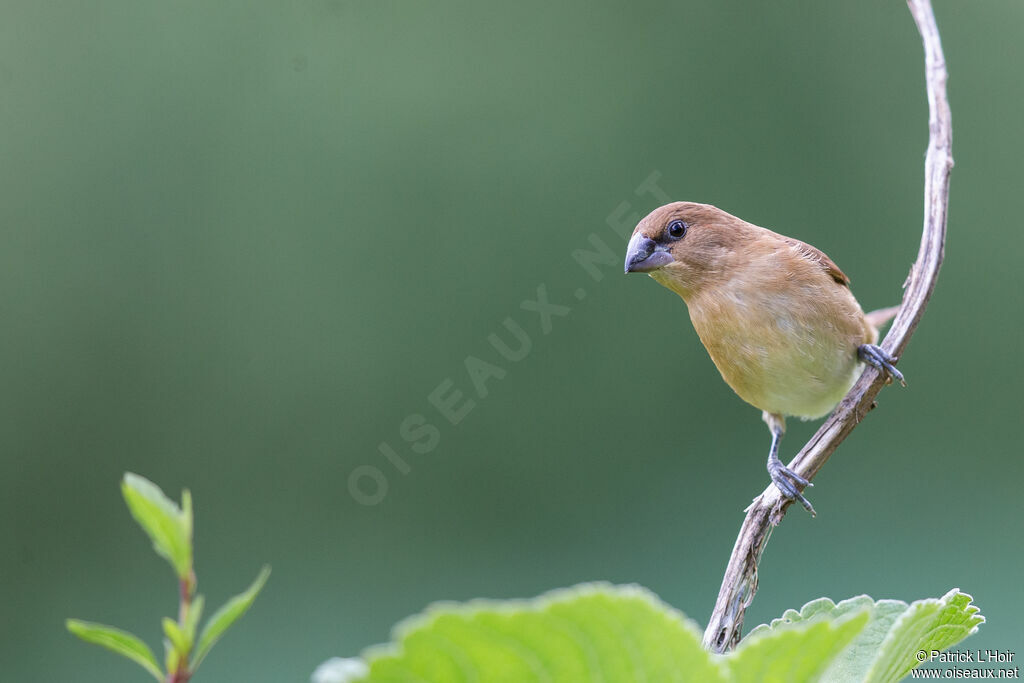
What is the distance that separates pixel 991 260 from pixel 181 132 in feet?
18.6

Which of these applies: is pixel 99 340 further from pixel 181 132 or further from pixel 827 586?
pixel 827 586

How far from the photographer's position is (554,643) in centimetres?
45

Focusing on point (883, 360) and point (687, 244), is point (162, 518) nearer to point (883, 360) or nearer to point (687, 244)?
point (883, 360)

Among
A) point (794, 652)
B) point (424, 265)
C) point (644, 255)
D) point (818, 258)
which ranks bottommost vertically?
point (794, 652)

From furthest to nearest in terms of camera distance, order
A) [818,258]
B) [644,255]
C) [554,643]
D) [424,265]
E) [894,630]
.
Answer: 1. [424,265]
2. [818,258]
3. [644,255]
4. [894,630]
5. [554,643]

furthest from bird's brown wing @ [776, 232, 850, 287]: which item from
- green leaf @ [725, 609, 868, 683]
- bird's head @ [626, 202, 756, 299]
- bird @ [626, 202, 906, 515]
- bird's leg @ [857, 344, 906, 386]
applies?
green leaf @ [725, 609, 868, 683]

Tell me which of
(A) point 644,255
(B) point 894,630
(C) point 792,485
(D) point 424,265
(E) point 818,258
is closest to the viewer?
(B) point 894,630

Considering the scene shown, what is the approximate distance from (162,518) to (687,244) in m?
2.07

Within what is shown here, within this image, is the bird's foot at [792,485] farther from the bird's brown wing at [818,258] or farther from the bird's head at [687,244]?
the bird's brown wing at [818,258]

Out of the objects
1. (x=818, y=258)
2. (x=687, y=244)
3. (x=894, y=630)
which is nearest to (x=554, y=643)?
(x=894, y=630)

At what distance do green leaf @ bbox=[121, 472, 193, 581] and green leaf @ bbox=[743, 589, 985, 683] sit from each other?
33cm

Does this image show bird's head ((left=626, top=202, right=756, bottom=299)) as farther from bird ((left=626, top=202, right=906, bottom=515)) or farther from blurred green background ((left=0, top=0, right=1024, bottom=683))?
blurred green background ((left=0, top=0, right=1024, bottom=683))

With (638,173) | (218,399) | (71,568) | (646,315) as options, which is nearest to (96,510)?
(71,568)

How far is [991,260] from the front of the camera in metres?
6.32
